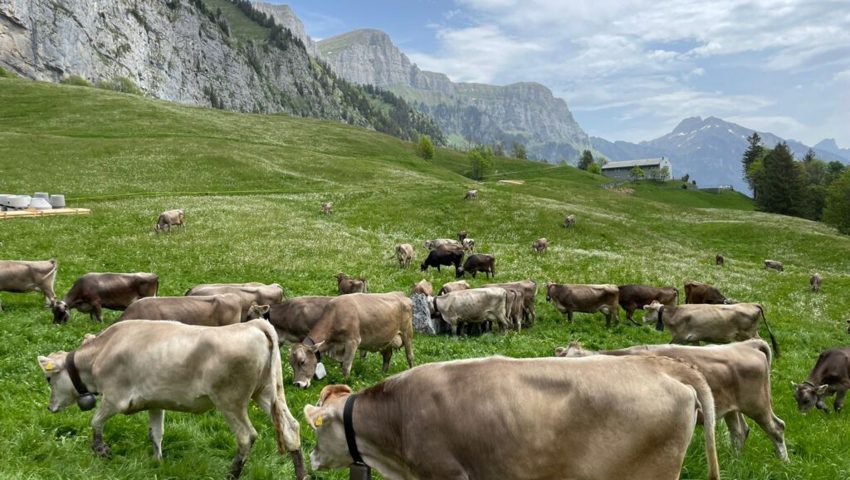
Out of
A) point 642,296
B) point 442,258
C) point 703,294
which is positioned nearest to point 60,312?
point 442,258

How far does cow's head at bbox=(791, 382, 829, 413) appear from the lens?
42.0 feet

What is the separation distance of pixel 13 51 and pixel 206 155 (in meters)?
151

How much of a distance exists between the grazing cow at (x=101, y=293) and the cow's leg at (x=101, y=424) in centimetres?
995

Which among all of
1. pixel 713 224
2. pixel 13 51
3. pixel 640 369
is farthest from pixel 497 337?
pixel 13 51

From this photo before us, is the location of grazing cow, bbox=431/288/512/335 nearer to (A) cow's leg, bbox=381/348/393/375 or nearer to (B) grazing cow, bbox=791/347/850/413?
(A) cow's leg, bbox=381/348/393/375

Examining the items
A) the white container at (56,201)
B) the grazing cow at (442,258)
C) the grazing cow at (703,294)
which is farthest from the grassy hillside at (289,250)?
the white container at (56,201)

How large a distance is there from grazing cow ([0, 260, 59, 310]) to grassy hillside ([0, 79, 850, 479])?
0.72 m

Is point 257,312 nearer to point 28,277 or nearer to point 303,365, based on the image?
point 303,365

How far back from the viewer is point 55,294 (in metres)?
19.9

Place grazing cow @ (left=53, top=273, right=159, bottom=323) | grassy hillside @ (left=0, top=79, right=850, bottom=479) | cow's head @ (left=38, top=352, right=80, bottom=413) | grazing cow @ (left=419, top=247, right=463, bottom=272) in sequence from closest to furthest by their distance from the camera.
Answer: cow's head @ (left=38, top=352, right=80, bottom=413) < grassy hillside @ (left=0, top=79, right=850, bottom=479) < grazing cow @ (left=53, top=273, right=159, bottom=323) < grazing cow @ (left=419, top=247, right=463, bottom=272)

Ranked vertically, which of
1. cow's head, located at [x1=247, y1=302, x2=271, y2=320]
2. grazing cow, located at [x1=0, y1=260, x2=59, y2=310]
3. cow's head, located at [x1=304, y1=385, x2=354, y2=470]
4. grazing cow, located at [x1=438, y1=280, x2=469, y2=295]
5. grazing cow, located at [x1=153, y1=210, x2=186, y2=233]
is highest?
cow's head, located at [x1=304, y1=385, x2=354, y2=470]

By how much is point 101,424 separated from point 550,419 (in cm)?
713

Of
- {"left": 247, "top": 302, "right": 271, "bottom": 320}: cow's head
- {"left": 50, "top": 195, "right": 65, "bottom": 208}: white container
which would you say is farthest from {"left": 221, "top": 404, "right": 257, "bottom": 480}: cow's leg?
{"left": 50, "top": 195, "right": 65, "bottom": 208}: white container

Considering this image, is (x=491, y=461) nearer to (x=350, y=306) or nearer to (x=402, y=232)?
(x=350, y=306)
